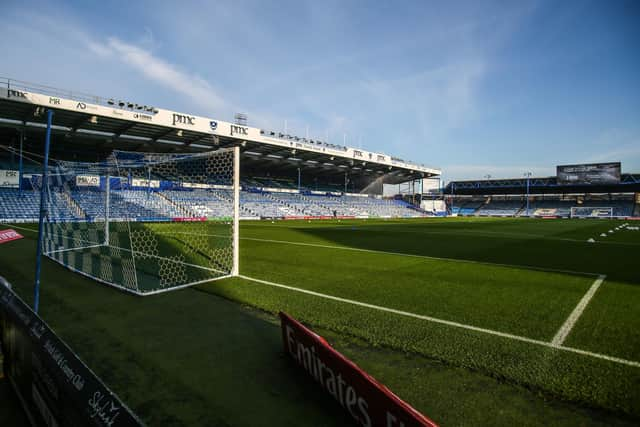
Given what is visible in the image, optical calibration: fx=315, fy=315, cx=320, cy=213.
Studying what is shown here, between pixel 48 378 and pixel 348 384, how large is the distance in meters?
1.60

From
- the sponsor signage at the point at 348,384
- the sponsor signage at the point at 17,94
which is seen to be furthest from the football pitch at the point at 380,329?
the sponsor signage at the point at 17,94

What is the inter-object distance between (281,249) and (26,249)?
7278 mm

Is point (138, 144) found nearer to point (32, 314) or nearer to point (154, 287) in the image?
point (154, 287)

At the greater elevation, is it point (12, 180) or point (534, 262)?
point (12, 180)

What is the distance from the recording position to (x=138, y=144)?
93.1ft

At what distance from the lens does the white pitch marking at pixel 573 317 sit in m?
3.11

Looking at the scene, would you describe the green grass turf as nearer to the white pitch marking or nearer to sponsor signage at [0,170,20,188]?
the white pitch marking

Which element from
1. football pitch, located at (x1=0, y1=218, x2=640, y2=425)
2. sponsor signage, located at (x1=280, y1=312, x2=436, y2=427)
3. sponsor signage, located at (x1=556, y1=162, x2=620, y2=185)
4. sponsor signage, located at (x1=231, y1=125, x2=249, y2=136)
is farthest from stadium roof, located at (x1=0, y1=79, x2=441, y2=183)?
sponsor signage, located at (x1=556, y1=162, x2=620, y2=185)

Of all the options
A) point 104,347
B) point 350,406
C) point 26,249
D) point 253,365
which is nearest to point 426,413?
point 350,406

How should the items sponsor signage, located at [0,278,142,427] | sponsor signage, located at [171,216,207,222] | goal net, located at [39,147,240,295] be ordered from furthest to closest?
sponsor signage, located at [171,216,207,222] → goal net, located at [39,147,240,295] → sponsor signage, located at [0,278,142,427]

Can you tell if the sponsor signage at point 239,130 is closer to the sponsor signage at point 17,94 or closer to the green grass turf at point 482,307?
the sponsor signage at point 17,94

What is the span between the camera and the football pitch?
223cm

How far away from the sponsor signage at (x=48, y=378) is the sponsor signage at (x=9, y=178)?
28.9 meters

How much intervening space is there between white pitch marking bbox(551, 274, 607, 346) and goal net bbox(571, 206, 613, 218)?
192 ft
